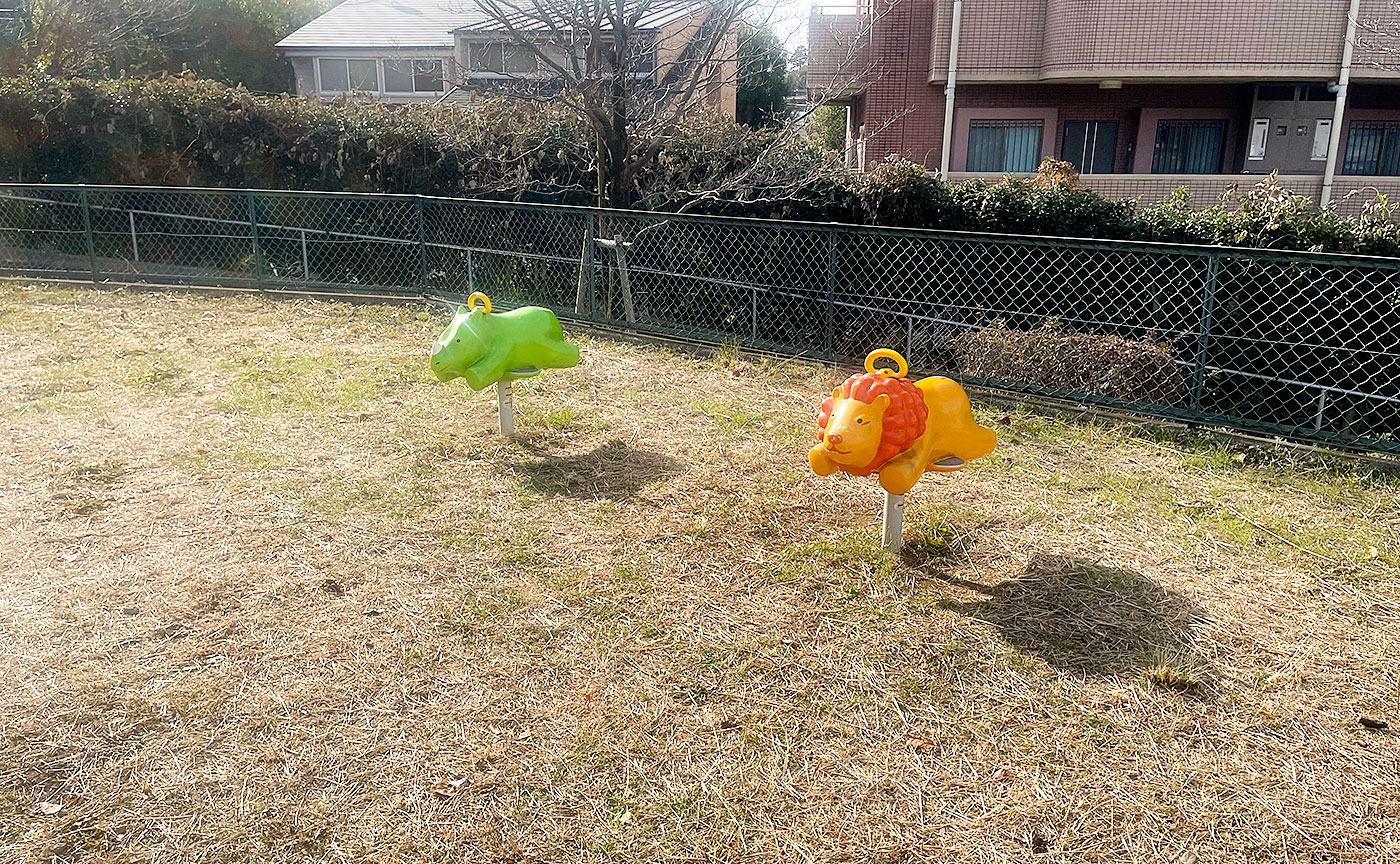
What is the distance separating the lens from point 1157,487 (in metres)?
4.89

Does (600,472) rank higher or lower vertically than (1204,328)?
lower

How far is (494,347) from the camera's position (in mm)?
5164

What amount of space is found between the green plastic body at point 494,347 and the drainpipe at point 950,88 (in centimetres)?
1014

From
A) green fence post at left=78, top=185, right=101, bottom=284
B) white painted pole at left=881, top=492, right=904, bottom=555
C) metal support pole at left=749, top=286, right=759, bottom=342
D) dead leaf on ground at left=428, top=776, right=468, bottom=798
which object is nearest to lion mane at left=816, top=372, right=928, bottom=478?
white painted pole at left=881, top=492, right=904, bottom=555

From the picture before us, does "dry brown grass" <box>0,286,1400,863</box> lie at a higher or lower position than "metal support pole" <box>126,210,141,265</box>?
lower

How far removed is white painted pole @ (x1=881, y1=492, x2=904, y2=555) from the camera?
4.02 metres

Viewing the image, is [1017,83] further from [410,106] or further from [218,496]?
[218,496]

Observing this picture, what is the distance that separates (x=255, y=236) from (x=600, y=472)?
258 inches

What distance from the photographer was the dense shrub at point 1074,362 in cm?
589

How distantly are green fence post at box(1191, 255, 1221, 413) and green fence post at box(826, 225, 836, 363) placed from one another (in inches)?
97.0

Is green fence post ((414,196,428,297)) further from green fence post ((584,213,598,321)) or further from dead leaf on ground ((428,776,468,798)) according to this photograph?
dead leaf on ground ((428,776,468,798))

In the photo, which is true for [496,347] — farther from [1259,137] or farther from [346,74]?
[346,74]

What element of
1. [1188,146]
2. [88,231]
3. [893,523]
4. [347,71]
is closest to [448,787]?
[893,523]

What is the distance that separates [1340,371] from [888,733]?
4.36 metres
